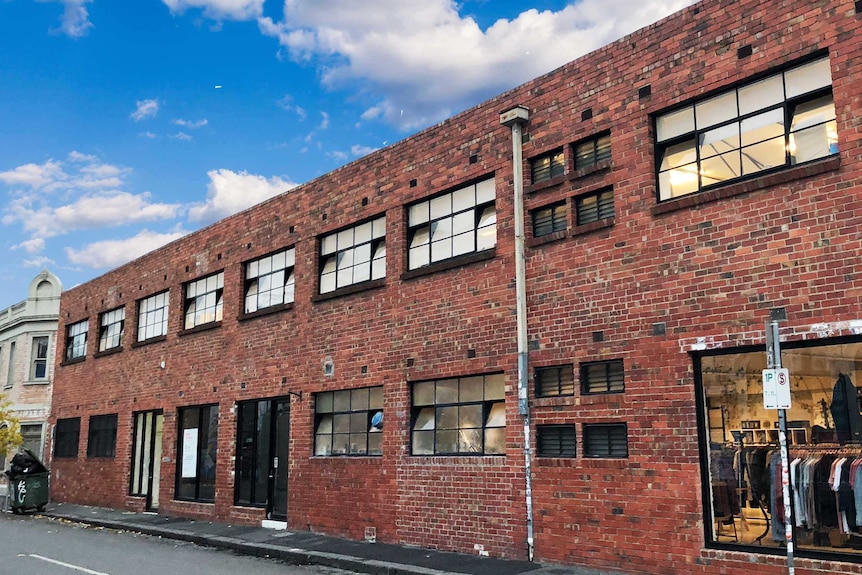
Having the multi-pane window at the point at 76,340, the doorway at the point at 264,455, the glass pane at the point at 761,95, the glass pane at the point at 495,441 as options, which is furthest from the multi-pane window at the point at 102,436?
the glass pane at the point at 761,95

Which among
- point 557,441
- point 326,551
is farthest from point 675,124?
point 326,551

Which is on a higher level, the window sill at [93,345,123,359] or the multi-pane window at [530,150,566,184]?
the multi-pane window at [530,150,566,184]

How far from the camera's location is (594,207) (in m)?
11.8

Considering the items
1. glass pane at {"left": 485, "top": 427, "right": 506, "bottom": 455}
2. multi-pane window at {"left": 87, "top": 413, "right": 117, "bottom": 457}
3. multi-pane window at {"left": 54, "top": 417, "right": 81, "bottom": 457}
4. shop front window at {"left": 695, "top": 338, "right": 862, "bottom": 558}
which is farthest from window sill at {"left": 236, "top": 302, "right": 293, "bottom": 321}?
multi-pane window at {"left": 54, "top": 417, "right": 81, "bottom": 457}

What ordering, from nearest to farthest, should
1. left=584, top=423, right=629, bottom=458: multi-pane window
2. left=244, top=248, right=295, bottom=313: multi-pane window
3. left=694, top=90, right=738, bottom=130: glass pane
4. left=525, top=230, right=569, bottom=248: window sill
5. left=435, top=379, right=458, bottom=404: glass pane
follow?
left=694, top=90, right=738, bottom=130: glass pane < left=584, top=423, right=629, bottom=458: multi-pane window < left=525, top=230, right=569, bottom=248: window sill < left=435, top=379, right=458, bottom=404: glass pane < left=244, top=248, right=295, bottom=313: multi-pane window

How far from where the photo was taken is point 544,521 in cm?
1164

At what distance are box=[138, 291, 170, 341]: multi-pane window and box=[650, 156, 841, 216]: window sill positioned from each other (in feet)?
53.9

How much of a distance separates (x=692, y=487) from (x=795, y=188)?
3.94 metres

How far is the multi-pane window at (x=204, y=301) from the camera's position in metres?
20.7

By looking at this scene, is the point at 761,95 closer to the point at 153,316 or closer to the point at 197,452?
the point at 197,452

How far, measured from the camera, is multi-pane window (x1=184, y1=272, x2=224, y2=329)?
20672mm

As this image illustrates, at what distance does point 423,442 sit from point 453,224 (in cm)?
399

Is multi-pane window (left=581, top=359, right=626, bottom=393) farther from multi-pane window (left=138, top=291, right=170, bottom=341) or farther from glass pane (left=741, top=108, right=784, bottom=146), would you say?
multi-pane window (left=138, top=291, right=170, bottom=341)

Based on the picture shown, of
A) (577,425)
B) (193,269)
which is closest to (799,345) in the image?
(577,425)
